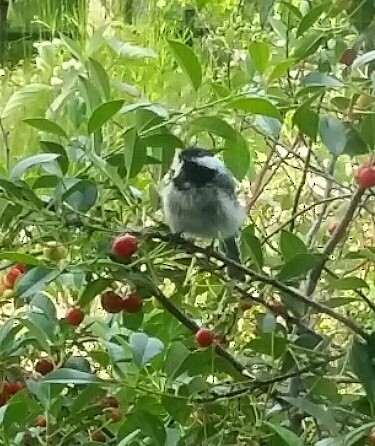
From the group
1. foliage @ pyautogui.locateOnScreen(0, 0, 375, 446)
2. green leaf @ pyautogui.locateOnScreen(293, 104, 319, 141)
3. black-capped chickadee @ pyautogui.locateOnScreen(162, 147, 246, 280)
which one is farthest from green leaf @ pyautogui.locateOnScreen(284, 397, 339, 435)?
black-capped chickadee @ pyautogui.locateOnScreen(162, 147, 246, 280)

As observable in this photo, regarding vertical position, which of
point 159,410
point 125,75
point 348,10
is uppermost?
point 348,10

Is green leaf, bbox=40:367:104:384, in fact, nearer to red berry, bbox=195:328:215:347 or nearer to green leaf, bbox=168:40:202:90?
red berry, bbox=195:328:215:347

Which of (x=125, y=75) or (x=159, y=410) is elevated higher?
(x=125, y=75)

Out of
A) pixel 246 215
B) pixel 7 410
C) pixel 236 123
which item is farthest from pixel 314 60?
pixel 7 410

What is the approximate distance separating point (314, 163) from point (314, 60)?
17 centimetres

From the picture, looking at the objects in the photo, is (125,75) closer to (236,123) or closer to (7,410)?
(236,123)

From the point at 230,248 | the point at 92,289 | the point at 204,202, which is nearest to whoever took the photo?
the point at 92,289

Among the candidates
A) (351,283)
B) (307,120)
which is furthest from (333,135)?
(351,283)

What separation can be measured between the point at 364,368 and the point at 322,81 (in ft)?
0.70

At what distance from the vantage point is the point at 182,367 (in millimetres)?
686

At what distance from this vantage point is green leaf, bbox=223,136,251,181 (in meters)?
0.74

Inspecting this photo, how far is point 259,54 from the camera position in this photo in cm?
67

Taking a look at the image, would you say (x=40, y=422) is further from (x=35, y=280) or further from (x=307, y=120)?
(x=307, y=120)

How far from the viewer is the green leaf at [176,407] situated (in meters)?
0.65
